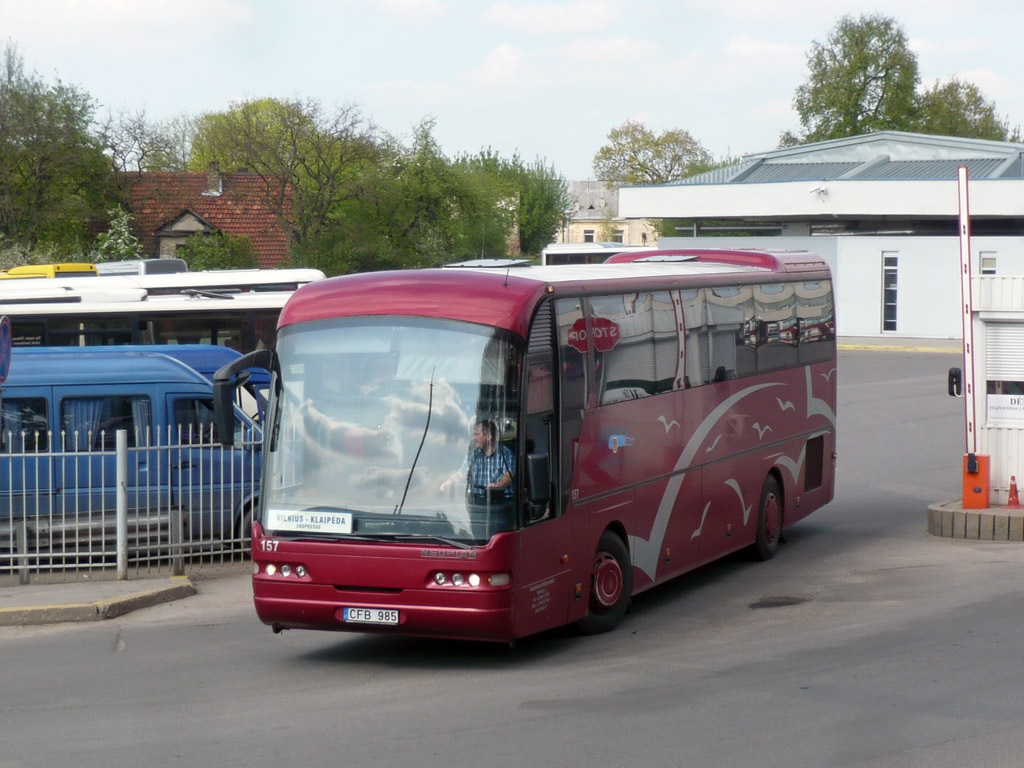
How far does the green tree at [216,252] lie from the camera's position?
57.5 metres

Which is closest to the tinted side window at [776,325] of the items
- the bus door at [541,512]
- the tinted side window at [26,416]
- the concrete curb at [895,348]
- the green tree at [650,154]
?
the bus door at [541,512]

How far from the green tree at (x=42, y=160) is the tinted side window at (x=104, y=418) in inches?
1694

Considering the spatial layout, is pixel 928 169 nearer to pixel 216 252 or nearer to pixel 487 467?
pixel 216 252

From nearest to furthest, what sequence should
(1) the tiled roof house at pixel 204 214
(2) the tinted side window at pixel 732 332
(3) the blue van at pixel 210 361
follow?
(2) the tinted side window at pixel 732 332 → (3) the blue van at pixel 210 361 → (1) the tiled roof house at pixel 204 214

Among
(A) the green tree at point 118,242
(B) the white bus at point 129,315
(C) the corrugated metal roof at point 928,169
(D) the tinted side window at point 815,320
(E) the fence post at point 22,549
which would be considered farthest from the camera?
(A) the green tree at point 118,242

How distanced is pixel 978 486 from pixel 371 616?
8623 mm

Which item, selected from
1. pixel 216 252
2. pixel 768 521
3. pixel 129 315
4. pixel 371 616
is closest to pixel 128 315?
pixel 129 315

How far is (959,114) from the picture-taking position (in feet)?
348

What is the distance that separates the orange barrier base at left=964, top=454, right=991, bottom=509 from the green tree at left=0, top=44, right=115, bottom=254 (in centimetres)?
4701

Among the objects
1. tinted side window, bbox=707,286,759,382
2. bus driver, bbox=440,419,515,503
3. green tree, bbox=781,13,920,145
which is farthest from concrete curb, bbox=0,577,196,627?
green tree, bbox=781,13,920,145

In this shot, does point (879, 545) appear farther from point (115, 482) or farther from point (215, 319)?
point (215, 319)

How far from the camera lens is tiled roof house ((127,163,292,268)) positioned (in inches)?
2517

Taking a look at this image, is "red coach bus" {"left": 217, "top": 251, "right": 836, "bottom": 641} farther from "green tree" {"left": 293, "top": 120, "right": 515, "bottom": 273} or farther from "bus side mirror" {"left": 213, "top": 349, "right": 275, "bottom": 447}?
"green tree" {"left": 293, "top": 120, "right": 515, "bottom": 273}

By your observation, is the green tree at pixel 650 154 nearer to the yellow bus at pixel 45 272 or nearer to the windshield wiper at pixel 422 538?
the yellow bus at pixel 45 272
